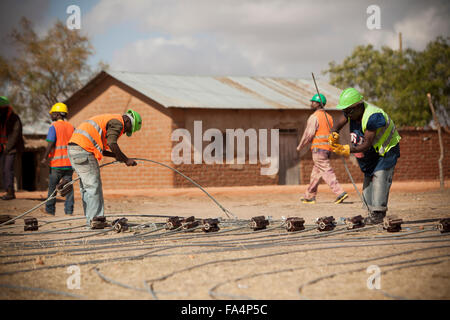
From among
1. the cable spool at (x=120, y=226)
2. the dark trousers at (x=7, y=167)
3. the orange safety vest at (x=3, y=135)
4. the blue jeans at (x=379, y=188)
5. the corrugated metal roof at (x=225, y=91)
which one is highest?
the corrugated metal roof at (x=225, y=91)

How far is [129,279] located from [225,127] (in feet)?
48.2

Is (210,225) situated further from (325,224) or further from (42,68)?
(42,68)

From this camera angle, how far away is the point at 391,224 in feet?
20.4

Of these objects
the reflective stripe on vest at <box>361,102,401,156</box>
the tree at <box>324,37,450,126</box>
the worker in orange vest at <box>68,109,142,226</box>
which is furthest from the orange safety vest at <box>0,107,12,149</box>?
the tree at <box>324,37,450,126</box>

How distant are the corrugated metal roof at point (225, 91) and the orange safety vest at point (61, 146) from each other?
8045 millimetres

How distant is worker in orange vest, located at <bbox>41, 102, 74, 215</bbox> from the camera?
28.8 ft

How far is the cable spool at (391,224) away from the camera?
20.4 feet

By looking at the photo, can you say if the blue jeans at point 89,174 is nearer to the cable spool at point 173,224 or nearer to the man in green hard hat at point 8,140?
the cable spool at point 173,224

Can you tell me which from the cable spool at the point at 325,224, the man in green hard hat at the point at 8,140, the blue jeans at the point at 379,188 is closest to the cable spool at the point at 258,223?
the cable spool at the point at 325,224

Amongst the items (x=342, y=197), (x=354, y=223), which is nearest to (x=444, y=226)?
(x=354, y=223)

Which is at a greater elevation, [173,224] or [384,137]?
[384,137]

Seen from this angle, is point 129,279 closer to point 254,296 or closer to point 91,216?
point 254,296

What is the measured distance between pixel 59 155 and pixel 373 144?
204 inches

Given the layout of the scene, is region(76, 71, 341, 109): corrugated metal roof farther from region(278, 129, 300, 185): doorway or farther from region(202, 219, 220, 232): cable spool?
region(202, 219, 220, 232): cable spool
